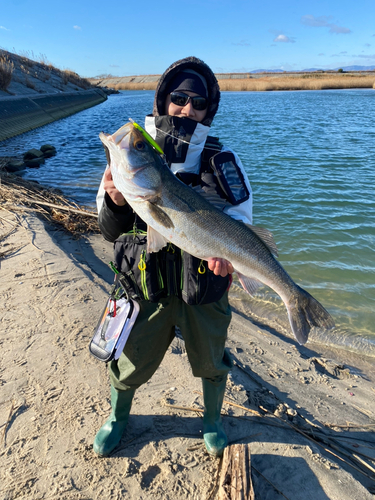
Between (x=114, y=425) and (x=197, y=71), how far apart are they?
125 inches

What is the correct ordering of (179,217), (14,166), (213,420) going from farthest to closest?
1. (14,166)
2. (213,420)
3. (179,217)

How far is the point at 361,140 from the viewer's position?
17.9m

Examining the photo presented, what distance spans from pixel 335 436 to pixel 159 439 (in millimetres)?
1771

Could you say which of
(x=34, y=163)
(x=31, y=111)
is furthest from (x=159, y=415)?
(x=31, y=111)

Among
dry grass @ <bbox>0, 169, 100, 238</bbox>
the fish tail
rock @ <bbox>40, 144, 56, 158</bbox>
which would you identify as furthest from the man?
rock @ <bbox>40, 144, 56, 158</bbox>

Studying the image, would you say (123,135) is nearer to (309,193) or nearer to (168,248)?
(168,248)

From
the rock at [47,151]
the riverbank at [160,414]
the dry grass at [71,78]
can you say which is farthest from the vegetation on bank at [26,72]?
the riverbank at [160,414]

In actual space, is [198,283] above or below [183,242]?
below

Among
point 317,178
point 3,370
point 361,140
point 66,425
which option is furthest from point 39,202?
point 361,140

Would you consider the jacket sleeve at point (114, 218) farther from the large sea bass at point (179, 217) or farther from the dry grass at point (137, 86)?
the dry grass at point (137, 86)

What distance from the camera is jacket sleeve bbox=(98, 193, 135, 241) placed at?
2.53 meters

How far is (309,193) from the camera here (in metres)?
11.3

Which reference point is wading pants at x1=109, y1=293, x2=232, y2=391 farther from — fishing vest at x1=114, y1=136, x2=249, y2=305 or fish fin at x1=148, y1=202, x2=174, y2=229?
fish fin at x1=148, y1=202, x2=174, y2=229

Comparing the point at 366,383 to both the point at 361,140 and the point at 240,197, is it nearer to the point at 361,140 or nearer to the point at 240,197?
the point at 240,197
